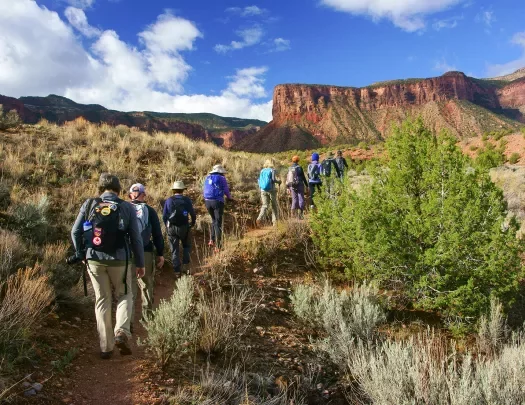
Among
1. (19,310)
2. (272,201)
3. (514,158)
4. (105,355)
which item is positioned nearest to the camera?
(19,310)

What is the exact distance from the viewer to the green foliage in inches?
202

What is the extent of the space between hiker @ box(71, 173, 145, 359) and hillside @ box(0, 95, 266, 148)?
68870 mm

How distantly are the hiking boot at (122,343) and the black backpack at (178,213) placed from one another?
8.46 feet

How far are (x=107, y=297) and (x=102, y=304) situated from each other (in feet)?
0.27

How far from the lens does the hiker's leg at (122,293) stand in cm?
402

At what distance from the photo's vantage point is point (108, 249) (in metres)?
3.88

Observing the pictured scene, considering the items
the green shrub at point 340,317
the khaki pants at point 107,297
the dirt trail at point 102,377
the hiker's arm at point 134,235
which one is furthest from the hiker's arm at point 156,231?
the green shrub at point 340,317

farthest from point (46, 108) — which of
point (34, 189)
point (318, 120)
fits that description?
point (34, 189)

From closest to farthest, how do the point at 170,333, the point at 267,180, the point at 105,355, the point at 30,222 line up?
the point at 170,333, the point at 105,355, the point at 30,222, the point at 267,180

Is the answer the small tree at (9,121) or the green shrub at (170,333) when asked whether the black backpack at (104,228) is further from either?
the small tree at (9,121)

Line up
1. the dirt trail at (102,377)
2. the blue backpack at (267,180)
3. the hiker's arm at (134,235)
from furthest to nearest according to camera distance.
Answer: the blue backpack at (267,180) < the hiker's arm at (134,235) < the dirt trail at (102,377)

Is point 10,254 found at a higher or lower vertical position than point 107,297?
higher

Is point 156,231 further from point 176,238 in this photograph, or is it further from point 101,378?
point 101,378

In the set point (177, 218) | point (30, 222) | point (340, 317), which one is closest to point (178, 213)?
point (177, 218)
